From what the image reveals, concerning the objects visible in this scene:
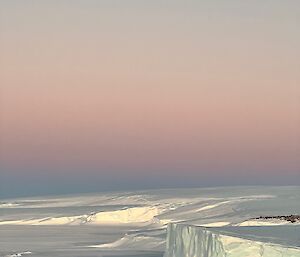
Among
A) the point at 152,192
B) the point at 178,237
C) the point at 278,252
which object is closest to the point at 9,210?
the point at 152,192

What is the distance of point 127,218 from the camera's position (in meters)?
50.7

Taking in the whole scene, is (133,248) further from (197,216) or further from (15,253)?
(197,216)

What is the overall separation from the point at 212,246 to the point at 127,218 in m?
34.3

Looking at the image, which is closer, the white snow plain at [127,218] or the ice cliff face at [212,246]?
the ice cliff face at [212,246]

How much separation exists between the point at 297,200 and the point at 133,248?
1610 centimetres

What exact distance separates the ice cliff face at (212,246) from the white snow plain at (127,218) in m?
8.75

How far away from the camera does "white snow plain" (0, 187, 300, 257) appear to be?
33.2 metres

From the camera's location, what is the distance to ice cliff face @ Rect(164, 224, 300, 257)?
15.2 m

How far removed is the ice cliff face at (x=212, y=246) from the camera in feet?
49.9

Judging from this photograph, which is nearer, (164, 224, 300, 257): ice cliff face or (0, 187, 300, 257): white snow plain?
(164, 224, 300, 257): ice cliff face

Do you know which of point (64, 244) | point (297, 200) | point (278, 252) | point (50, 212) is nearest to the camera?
point (278, 252)

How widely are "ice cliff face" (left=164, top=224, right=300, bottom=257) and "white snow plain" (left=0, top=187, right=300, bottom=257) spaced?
8.75 meters

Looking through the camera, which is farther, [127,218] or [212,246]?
[127,218]

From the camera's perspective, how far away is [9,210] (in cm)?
6162
